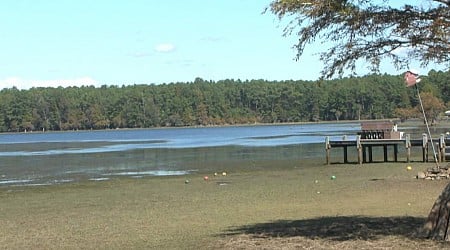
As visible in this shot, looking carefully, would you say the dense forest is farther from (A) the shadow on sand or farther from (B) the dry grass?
(A) the shadow on sand

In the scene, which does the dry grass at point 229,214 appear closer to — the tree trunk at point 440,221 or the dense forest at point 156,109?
the tree trunk at point 440,221

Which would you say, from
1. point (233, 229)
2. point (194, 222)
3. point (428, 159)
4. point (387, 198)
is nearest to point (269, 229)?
point (233, 229)

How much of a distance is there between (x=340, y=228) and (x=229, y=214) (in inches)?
174

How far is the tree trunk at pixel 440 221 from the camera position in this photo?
1023cm

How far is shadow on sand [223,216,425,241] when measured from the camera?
442 inches

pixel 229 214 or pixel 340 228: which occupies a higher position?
pixel 340 228

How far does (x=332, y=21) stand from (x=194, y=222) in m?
6.29

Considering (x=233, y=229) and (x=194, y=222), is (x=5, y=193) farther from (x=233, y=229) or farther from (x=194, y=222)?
(x=233, y=229)

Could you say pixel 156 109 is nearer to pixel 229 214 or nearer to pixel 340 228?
pixel 229 214

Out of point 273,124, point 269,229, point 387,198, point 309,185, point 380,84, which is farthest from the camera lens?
point 273,124

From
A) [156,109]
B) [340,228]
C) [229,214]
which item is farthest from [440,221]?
[156,109]

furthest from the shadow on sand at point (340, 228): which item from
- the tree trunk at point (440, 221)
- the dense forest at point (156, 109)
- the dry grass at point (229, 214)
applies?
the dense forest at point (156, 109)

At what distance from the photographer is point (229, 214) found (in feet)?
52.9

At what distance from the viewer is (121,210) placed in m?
19.2
